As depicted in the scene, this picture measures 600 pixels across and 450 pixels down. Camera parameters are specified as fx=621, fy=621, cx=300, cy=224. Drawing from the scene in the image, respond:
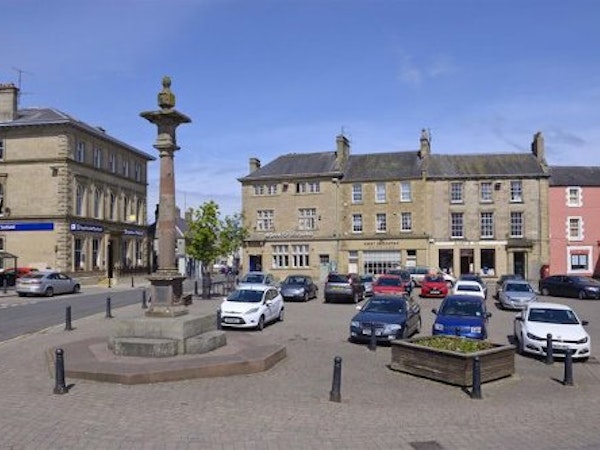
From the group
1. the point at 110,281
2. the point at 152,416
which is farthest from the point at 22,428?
the point at 110,281

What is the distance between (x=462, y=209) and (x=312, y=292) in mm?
21559

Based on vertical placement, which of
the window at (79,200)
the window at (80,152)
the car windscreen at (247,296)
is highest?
the window at (80,152)

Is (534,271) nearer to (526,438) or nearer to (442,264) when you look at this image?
(442,264)

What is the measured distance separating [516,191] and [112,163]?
3410cm

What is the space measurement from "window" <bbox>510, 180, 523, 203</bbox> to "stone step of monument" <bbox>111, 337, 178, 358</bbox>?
42854mm

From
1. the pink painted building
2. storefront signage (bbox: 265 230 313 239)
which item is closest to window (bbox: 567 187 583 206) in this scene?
the pink painted building

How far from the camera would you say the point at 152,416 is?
9.48 m

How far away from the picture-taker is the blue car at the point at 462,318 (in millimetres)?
17734

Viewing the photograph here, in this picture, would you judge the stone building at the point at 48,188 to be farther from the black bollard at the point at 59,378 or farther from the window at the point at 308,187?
the black bollard at the point at 59,378

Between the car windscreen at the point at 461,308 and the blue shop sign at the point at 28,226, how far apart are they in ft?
113

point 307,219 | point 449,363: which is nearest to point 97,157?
point 307,219

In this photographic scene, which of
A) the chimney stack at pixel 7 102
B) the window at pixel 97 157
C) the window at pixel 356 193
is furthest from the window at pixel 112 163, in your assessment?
the window at pixel 356 193

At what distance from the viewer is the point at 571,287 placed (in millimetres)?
36625

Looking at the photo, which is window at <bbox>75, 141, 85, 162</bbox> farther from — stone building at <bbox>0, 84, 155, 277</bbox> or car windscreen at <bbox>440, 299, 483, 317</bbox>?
car windscreen at <bbox>440, 299, 483, 317</bbox>
